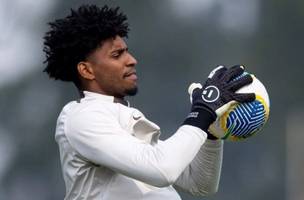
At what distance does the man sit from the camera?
437cm

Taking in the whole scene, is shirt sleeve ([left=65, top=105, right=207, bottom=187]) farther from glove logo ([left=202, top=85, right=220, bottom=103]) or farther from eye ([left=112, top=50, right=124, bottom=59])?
eye ([left=112, top=50, right=124, bottom=59])

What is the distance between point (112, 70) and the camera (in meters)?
4.70

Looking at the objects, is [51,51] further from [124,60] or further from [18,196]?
[18,196]

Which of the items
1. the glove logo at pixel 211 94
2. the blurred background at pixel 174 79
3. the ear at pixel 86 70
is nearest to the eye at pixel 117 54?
the ear at pixel 86 70

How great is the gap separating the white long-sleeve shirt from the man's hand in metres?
0.05

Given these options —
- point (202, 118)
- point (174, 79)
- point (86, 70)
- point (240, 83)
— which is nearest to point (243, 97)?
point (240, 83)

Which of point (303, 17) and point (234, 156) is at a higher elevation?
point (303, 17)

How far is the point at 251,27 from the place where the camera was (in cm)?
835

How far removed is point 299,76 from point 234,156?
74cm

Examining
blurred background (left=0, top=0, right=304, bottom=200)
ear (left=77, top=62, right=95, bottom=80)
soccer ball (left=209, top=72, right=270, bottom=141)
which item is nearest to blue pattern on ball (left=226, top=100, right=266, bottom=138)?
soccer ball (left=209, top=72, right=270, bottom=141)

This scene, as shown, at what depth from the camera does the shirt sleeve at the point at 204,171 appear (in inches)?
192

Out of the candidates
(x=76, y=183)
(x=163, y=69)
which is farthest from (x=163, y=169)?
(x=163, y=69)

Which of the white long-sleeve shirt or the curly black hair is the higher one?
the curly black hair

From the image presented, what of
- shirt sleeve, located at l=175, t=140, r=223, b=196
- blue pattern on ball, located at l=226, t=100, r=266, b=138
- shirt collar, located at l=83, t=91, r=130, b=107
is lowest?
shirt sleeve, located at l=175, t=140, r=223, b=196
